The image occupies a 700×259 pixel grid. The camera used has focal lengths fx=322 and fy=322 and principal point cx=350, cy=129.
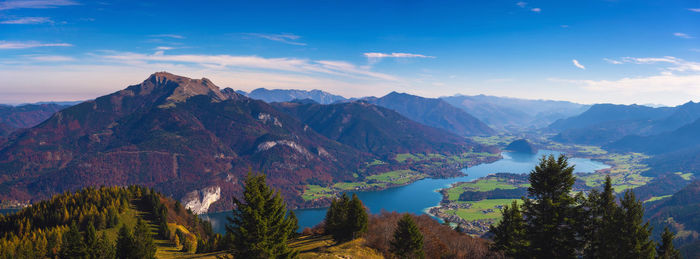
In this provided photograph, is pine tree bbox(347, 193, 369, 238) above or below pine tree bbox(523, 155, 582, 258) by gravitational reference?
below

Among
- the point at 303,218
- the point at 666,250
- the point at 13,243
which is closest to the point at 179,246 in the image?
the point at 13,243

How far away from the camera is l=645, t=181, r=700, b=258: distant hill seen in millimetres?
124100

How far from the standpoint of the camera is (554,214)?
2461cm

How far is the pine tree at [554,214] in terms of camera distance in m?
24.8

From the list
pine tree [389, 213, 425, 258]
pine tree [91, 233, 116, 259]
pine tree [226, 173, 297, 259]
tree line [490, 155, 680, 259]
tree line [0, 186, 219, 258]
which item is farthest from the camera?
pine tree [91, 233, 116, 259]

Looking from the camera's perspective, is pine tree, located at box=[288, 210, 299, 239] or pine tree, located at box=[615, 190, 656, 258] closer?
pine tree, located at box=[288, 210, 299, 239]

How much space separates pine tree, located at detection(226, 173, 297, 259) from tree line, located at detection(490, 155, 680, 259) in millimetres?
19885

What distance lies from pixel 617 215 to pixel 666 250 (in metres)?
18.9

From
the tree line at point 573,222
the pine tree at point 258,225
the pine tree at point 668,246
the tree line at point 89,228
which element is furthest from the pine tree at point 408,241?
the tree line at point 89,228

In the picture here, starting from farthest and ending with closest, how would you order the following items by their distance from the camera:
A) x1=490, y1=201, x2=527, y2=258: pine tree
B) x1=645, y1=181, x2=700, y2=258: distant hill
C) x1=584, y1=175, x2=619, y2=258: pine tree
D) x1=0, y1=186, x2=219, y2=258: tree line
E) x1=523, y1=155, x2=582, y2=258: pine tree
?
x1=645, y1=181, x2=700, y2=258: distant hill, x1=0, y1=186, x2=219, y2=258: tree line, x1=490, y1=201, x2=527, y2=258: pine tree, x1=584, y1=175, x2=619, y2=258: pine tree, x1=523, y1=155, x2=582, y2=258: pine tree

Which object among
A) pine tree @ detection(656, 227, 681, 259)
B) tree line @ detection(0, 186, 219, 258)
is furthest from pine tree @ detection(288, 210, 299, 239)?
pine tree @ detection(656, 227, 681, 259)

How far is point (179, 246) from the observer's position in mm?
76125

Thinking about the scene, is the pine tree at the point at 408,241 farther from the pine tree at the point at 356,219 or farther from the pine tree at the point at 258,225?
the pine tree at the point at 258,225

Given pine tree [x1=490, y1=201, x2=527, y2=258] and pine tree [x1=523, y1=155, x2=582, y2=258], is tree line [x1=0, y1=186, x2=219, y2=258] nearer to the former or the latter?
pine tree [x1=523, y1=155, x2=582, y2=258]
